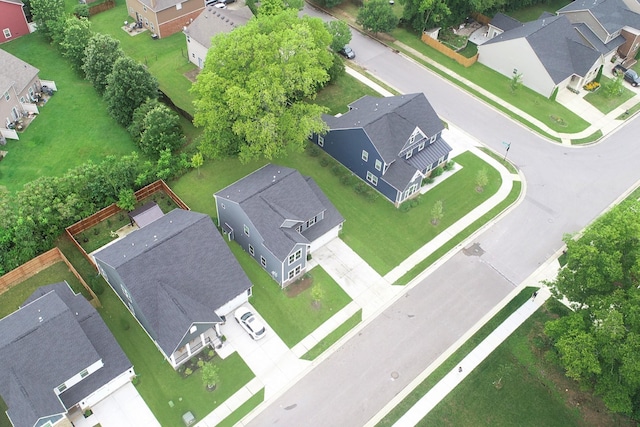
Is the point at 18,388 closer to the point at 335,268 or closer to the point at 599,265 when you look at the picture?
the point at 335,268

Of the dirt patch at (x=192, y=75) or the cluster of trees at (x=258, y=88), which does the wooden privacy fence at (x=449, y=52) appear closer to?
the cluster of trees at (x=258, y=88)

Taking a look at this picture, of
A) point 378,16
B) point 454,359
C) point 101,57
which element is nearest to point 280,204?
point 454,359

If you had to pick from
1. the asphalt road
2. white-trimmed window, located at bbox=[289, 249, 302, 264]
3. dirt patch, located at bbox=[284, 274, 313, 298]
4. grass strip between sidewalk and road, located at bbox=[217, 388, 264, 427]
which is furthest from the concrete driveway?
white-trimmed window, located at bbox=[289, 249, 302, 264]

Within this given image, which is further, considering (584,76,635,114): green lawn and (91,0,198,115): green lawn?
(584,76,635,114): green lawn

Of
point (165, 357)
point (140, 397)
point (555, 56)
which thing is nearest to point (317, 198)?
point (165, 357)

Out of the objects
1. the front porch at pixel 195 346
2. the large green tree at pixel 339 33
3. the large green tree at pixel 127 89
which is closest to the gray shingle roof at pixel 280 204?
the front porch at pixel 195 346

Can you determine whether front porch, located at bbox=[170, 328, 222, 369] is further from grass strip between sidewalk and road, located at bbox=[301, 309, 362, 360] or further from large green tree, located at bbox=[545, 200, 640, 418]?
large green tree, located at bbox=[545, 200, 640, 418]
